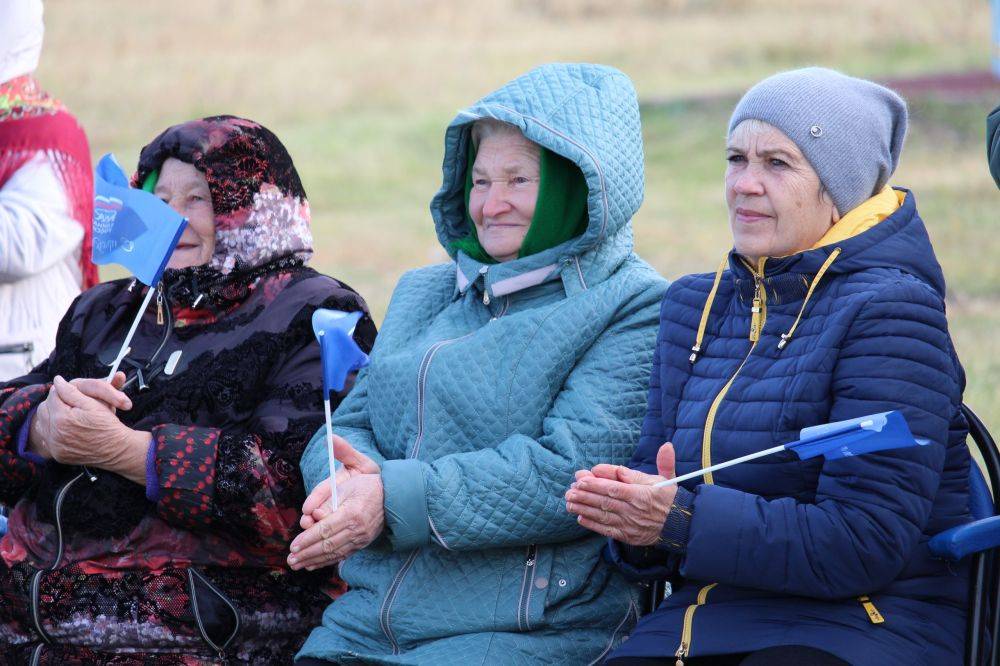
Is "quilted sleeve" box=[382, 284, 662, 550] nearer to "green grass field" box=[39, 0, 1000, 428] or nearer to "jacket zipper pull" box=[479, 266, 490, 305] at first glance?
"jacket zipper pull" box=[479, 266, 490, 305]

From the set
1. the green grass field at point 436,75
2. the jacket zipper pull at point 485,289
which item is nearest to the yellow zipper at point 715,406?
the jacket zipper pull at point 485,289

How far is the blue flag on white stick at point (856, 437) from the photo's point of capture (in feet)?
8.21

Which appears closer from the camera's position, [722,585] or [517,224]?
[722,585]

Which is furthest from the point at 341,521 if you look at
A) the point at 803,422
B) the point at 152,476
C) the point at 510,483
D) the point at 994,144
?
the point at 994,144

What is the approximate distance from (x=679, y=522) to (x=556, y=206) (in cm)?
95

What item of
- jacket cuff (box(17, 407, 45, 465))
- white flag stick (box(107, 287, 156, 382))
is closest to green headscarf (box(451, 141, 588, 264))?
Result: white flag stick (box(107, 287, 156, 382))

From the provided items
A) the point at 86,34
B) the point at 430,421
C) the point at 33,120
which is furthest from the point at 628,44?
the point at 430,421

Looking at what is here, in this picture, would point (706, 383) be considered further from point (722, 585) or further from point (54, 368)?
point (54, 368)

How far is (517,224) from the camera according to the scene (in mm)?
3389

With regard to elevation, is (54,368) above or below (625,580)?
above

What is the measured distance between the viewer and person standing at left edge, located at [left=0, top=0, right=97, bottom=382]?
443cm

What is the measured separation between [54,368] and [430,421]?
1.18m

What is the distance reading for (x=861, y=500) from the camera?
2.61 metres

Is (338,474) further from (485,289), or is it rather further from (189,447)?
(485,289)
